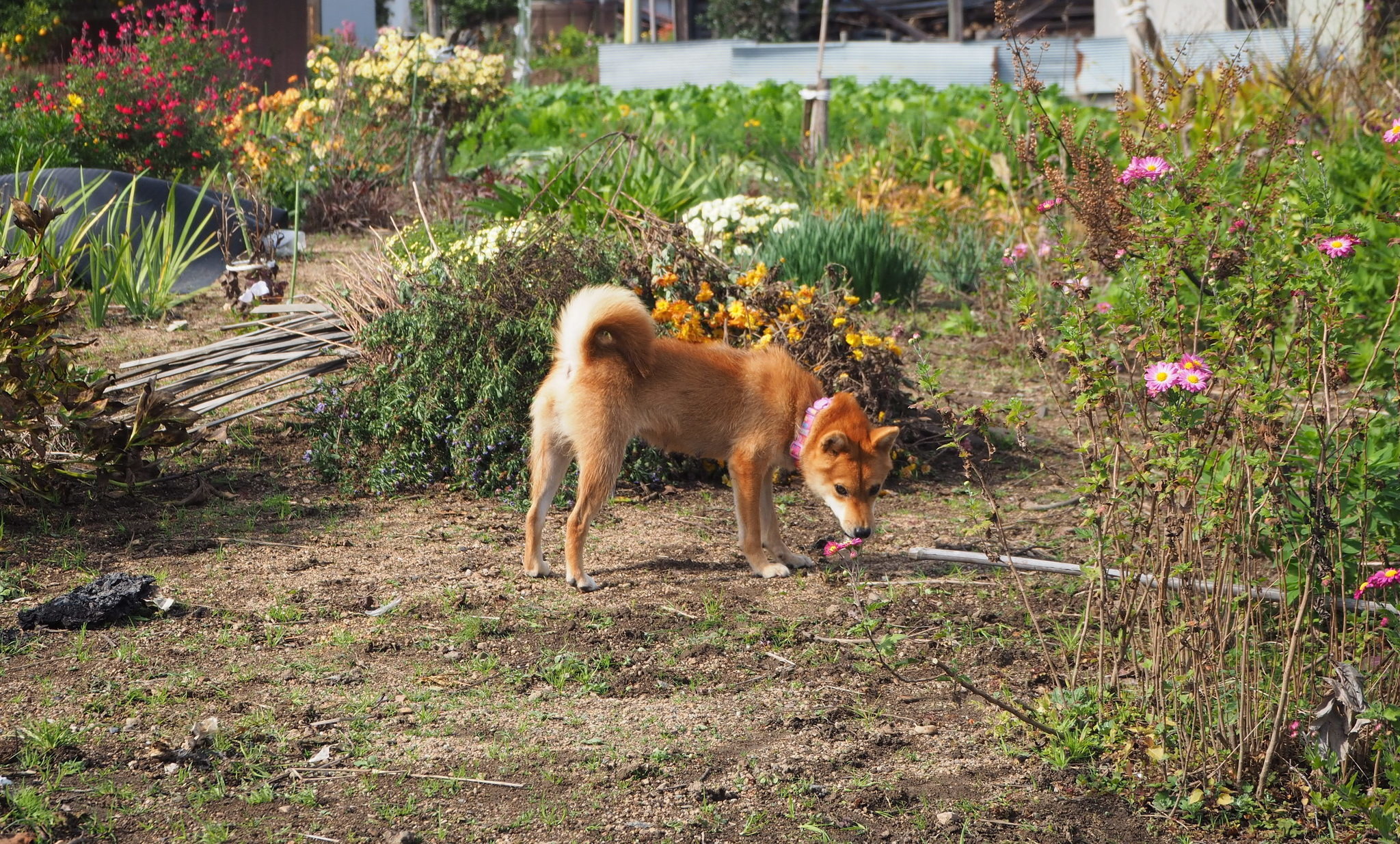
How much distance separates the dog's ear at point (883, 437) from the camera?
4648 mm

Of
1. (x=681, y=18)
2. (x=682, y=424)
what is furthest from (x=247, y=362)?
(x=681, y=18)

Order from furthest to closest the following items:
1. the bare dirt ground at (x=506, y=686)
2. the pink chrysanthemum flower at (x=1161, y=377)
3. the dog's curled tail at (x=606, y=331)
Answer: the dog's curled tail at (x=606, y=331) < the bare dirt ground at (x=506, y=686) < the pink chrysanthemum flower at (x=1161, y=377)

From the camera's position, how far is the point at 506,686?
3.88 metres

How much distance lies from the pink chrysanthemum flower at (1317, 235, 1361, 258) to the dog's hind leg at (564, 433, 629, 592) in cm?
253

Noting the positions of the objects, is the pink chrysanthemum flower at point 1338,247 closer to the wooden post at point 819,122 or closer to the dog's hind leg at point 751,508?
the dog's hind leg at point 751,508

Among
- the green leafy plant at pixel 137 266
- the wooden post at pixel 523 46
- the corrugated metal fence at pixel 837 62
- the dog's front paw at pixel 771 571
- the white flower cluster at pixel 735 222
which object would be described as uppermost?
the wooden post at pixel 523 46

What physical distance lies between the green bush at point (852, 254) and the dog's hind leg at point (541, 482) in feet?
11.1

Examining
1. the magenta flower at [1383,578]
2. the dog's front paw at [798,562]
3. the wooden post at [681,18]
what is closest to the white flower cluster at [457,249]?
the dog's front paw at [798,562]

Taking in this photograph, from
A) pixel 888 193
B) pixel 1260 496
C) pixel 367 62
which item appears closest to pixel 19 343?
pixel 1260 496

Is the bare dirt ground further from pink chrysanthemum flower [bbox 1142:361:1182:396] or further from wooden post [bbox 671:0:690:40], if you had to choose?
wooden post [bbox 671:0:690:40]

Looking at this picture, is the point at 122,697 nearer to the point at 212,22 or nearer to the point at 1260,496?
the point at 1260,496

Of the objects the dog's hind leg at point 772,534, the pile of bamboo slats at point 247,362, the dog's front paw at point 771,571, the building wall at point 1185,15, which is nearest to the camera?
the dog's front paw at point 771,571

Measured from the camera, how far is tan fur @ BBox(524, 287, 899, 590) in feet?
15.4

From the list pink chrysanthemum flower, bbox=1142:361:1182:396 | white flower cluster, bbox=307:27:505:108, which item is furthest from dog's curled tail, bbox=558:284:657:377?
white flower cluster, bbox=307:27:505:108
